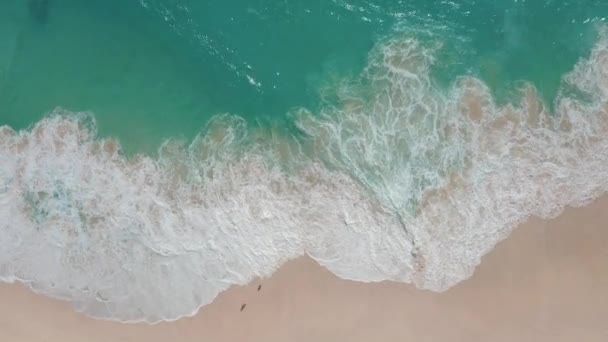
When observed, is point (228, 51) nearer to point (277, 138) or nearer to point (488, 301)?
point (277, 138)

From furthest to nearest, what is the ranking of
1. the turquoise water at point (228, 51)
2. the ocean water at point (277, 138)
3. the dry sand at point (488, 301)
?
1. the turquoise water at point (228, 51)
2. the ocean water at point (277, 138)
3. the dry sand at point (488, 301)

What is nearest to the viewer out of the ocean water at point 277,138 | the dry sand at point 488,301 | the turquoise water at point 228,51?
the dry sand at point 488,301

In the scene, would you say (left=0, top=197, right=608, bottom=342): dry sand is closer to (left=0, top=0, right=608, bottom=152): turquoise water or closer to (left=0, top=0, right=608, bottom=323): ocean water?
(left=0, top=0, right=608, bottom=323): ocean water

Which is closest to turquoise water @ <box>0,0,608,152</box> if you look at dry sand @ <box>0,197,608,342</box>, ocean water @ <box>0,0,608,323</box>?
ocean water @ <box>0,0,608,323</box>

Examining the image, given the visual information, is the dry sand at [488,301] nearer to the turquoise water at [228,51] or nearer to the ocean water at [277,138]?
the ocean water at [277,138]

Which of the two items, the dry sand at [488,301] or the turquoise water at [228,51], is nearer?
the dry sand at [488,301]

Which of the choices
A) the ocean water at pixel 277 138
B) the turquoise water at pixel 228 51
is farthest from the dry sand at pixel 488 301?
the turquoise water at pixel 228 51

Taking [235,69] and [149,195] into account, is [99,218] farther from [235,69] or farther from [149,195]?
[235,69]
